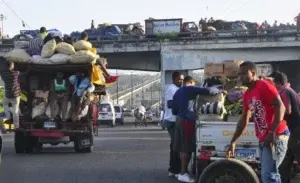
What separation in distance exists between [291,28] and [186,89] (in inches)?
1605

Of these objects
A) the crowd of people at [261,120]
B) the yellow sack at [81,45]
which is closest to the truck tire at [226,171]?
the crowd of people at [261,120]

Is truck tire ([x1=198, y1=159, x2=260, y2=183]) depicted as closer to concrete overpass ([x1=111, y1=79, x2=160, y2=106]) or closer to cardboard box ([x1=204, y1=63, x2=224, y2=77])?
cardboard box ([x1=204, y1=63, x2=224, y2=77])

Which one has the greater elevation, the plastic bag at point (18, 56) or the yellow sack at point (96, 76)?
the plastic bag at point (18, 56)

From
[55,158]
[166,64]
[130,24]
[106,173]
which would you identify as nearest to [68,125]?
[55,158]

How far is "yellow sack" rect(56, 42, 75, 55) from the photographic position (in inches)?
637

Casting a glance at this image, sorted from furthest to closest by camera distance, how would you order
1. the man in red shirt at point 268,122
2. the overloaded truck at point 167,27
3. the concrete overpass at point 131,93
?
the concrete overpass at point 131,93
the overloaded truck at point 167,27
the man in red shirt at point 268,122

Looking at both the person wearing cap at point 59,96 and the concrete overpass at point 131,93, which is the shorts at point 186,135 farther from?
the concrete overpass at point 131,93

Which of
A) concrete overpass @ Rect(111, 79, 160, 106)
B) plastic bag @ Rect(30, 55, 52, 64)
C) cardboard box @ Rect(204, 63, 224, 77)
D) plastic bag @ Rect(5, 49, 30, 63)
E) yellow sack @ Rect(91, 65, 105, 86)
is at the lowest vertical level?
concrete overpass @ Rect(111, 79, 160, 106)

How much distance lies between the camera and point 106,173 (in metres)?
12.2

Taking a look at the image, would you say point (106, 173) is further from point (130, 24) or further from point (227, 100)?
point (130, 24)

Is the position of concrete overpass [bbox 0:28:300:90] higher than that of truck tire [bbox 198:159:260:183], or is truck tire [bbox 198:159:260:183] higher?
concrete overpass [bbox 0:28:300:90]

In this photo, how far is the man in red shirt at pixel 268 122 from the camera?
282 inches

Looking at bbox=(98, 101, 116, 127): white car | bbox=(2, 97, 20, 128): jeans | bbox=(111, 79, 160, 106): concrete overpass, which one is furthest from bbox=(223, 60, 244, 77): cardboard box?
bbox=(111, 79, 160, 106): concrete overpass

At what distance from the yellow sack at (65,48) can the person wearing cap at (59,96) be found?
0.68 m
